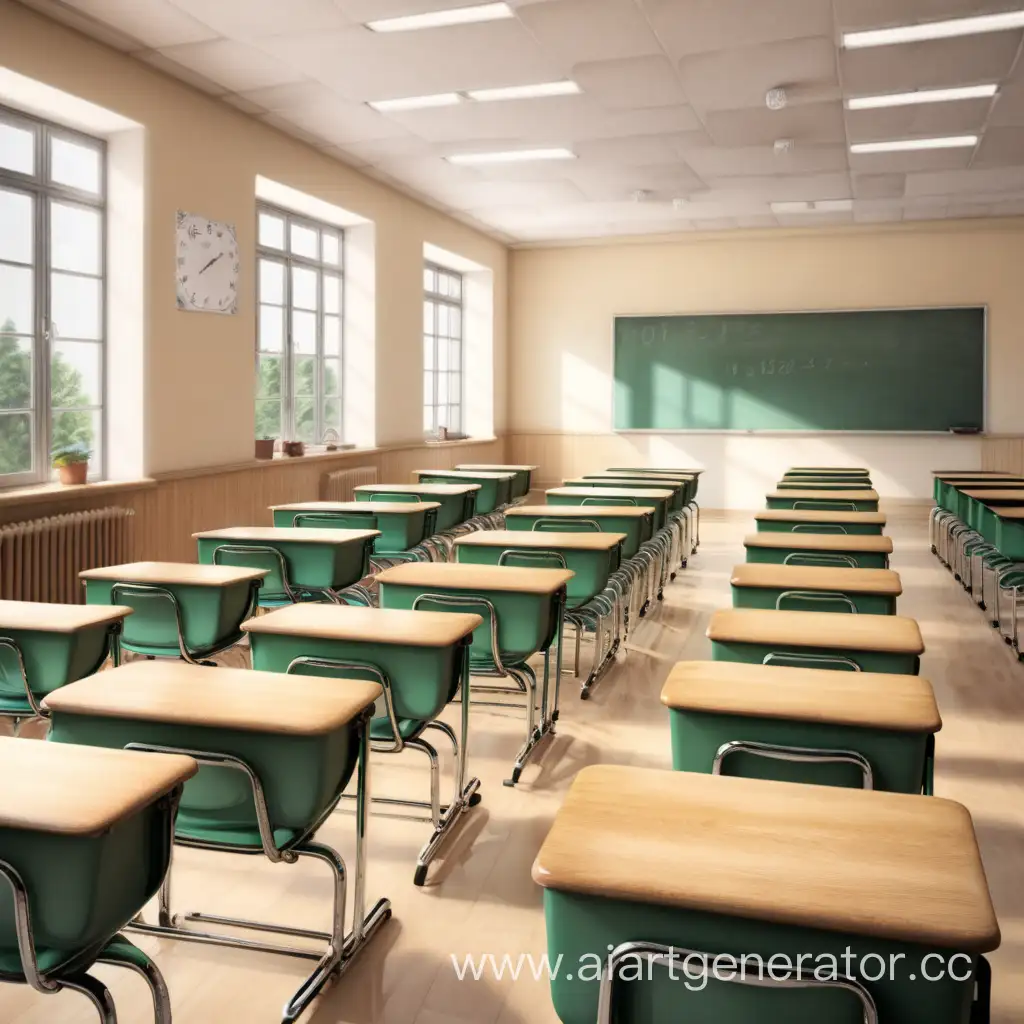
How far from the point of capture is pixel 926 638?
590cm

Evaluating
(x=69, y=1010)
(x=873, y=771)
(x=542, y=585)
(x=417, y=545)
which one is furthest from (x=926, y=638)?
(x=69, y=1010)

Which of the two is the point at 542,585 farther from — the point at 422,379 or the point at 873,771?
the point at 422,379

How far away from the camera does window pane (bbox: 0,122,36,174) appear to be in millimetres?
5367

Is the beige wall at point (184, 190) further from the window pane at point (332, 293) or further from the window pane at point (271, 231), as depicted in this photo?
the window pane at point (332, 293)

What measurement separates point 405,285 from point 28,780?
342 inches

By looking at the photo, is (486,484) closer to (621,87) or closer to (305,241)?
(305,241)

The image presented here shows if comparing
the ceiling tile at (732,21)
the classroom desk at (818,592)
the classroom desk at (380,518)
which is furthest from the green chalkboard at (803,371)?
the classroom desk at (818,592)

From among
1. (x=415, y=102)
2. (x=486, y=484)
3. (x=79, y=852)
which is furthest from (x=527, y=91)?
(x=79, y=852)

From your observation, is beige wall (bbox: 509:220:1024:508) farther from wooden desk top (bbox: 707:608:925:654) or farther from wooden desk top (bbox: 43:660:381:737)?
wooden desk top (bbox: 43:660:381:737)

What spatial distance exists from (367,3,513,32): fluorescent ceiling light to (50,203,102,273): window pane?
201 centimetres

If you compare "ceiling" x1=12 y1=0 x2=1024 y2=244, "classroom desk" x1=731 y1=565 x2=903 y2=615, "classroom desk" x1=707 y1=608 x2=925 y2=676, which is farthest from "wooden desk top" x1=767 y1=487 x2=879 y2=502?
"classroom desk" x1=707 y1=608 x2=925 y2=676

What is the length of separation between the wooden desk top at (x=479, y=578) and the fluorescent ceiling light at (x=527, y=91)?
13.4 ft

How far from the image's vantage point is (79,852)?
145cm

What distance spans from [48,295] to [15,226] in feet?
1.29
